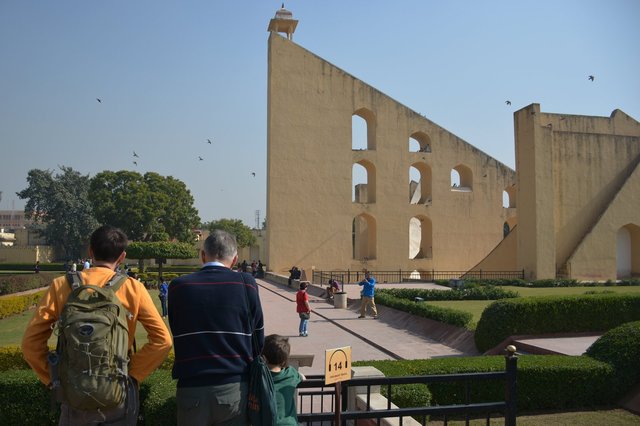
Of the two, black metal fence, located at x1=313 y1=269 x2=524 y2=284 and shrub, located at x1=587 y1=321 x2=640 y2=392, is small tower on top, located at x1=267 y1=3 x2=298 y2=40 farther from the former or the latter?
shrub, located at x1=587 y1=321 x2=640 y2=392

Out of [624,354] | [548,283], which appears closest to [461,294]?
[548,283]

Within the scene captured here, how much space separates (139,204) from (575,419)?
3927 centimetres

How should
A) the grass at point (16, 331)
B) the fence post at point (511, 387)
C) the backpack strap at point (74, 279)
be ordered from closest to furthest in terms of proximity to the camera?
the backpack strap at point (74, 279) < the fence post at point (511, 387) < the grass at point (16, 331)


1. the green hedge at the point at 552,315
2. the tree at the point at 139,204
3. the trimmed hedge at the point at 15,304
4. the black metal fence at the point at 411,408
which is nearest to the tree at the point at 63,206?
the tree at the point at 139,204

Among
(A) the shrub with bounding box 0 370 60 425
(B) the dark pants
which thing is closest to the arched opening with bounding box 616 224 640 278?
(A) the shrub with bounding box 0 370 60 425

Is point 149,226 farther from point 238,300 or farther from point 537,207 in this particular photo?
point 238,300

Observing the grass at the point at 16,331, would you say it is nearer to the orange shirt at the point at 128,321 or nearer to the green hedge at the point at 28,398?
the green hedge at the point at 28,398

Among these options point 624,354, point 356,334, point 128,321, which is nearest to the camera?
point 128,321

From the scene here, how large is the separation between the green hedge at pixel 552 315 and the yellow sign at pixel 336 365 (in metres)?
6.11

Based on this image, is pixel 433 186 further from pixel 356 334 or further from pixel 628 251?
pixel 356 334

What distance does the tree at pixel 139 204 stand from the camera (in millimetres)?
41656

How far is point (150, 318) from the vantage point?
102 inches

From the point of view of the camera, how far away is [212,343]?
2.63 metres

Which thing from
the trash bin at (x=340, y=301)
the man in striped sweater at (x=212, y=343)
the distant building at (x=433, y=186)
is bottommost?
the trash bin at (x=340, y=301)
